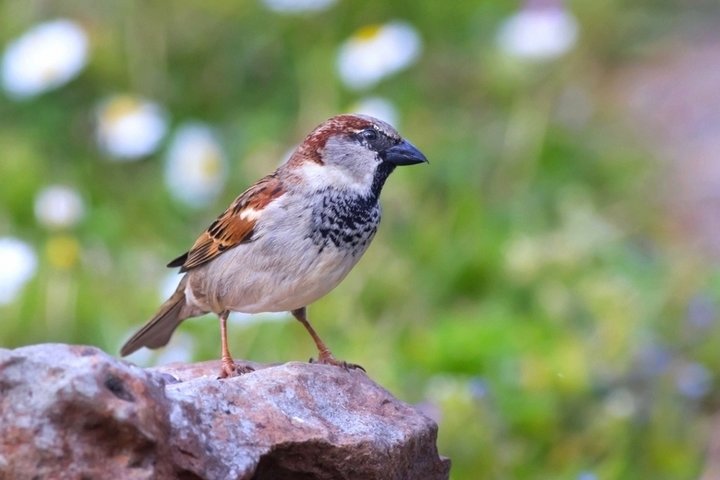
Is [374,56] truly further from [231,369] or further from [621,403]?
[231,369]

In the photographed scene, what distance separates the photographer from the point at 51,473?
2.46 m

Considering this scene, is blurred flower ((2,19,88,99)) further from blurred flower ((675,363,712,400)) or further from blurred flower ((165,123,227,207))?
blurred flower ((675,363,712,400))

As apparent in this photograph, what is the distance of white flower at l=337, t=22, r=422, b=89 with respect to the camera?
6.59 meters

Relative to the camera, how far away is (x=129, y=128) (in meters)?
7.00

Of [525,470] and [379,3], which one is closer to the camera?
[525,470]

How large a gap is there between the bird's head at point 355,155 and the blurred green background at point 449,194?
1.11 metres

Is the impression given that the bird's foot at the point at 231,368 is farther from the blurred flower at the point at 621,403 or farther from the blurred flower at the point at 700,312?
the blurred flower at the point at 700,312

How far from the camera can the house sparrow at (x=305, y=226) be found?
373 cm

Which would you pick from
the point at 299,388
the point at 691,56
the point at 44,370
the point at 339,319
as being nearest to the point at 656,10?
the point at 691,56

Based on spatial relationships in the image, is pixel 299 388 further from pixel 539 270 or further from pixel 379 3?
pixel 379 3

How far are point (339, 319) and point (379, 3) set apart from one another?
3161 mm


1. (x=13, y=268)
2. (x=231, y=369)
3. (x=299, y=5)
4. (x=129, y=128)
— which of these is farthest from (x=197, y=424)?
(x=299, y=5)

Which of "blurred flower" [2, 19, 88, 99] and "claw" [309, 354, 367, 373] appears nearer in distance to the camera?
"claw" [309, 354, 367, 373]

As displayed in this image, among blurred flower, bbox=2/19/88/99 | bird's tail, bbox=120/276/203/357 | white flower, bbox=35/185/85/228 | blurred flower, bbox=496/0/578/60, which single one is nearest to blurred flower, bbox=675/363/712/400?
bird's tail, bbox=120/276/203/357
